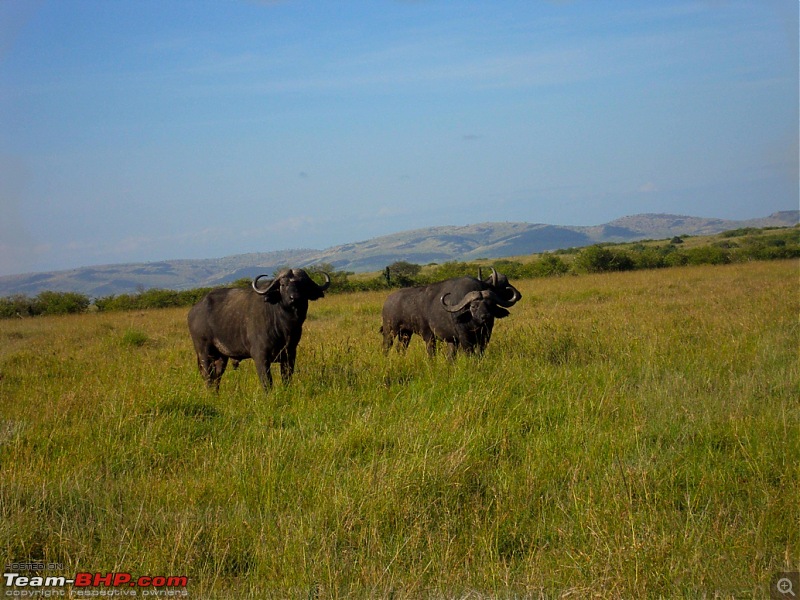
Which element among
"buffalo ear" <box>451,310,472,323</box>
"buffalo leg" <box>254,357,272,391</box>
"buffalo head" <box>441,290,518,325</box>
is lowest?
"buffalo leg" <box>254,357,272,391</box>

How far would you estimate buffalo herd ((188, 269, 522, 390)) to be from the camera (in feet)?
28.0

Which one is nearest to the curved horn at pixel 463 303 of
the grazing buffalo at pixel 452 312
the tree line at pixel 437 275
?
the grazing buffalo at pixel 452 312

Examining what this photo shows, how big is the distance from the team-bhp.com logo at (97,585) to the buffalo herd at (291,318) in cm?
446

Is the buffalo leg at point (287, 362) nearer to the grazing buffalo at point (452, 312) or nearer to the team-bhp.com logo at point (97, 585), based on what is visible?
the grazing buffalo at point (452, 312)

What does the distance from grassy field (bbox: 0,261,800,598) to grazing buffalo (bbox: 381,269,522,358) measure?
0.66m

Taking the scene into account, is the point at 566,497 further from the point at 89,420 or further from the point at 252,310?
the point at 252,310

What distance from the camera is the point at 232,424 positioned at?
6676 millimetres

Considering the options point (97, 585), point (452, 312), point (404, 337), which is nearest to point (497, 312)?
point (452, 312)

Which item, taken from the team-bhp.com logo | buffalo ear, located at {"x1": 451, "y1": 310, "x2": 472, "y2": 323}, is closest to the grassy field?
the team-bhp.com logo

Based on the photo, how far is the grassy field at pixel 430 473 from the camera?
12.3ft

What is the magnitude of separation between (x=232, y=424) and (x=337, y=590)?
3.44m

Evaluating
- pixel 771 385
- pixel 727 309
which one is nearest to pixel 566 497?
pixel 771 385

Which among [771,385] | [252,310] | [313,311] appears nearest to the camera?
[771,385]

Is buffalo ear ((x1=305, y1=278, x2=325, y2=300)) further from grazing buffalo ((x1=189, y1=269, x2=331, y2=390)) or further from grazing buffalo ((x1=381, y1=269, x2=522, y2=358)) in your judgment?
grazing buffalo ((x1=381, y1=269, x2=522, y2=358))
